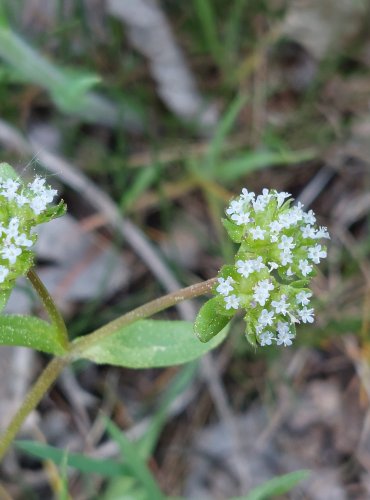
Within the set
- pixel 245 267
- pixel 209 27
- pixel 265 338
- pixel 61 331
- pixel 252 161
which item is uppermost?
pixel 209 27

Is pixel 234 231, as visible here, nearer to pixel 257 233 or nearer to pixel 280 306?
pixel 257 233

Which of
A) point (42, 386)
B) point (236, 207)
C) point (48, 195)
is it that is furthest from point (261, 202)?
point (42, 386)

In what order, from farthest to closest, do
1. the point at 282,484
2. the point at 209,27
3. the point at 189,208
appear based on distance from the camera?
the point at 189,208 → the point at 209,27 → the point at 282,484

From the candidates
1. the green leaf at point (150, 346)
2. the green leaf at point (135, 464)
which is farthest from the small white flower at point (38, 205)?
the green leaf at point (135, 464)

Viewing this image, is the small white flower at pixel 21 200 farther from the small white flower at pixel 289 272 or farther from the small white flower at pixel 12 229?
the small white flower at pixel 289 272

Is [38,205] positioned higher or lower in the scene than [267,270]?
higher

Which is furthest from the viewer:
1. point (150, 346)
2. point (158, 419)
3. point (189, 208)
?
point (189, 208)

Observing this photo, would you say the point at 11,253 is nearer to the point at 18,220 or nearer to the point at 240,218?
the point at 18,220

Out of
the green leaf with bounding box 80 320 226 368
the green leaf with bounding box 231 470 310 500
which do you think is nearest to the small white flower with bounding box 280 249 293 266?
the green leaf with bounding box 80 320 226 368

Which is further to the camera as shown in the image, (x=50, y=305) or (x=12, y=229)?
(x=50, y=305)
